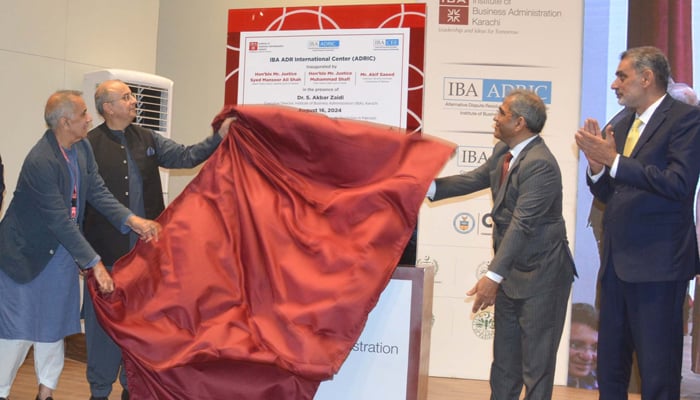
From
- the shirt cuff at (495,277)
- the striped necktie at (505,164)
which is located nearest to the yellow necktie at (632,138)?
the striped necktie at (505,164)

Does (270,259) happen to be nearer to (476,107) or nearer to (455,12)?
(476,107)

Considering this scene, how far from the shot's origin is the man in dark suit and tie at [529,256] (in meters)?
3.27

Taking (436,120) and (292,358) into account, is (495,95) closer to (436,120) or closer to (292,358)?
(436,120)

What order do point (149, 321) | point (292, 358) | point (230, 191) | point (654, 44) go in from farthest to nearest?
point (654, 44), point (230, 191), point (149, 321), point (292, 358)

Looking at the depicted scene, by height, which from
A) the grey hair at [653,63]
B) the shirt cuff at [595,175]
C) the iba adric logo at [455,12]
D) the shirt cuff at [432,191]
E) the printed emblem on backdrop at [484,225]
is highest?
the iba adric logo at [455,12]

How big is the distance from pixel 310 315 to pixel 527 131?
4.16 feet

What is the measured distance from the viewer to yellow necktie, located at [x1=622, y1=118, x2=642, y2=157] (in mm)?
3197

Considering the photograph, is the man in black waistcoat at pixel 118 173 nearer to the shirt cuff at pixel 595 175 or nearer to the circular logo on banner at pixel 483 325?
the shirt cuff at pixel 595 175

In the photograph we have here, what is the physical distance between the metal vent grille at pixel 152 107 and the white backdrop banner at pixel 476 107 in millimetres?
2076

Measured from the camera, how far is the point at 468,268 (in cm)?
527

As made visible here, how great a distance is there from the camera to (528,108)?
10.9ft

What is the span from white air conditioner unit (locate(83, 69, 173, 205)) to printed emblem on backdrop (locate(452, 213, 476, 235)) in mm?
2251

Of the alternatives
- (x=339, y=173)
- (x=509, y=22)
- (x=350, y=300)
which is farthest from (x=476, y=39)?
(x=350, y=300)

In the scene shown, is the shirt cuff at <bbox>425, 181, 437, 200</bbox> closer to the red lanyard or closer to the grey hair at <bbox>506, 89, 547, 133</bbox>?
the grey hair at <bbox>506, 89, 547, 133</bbox>
